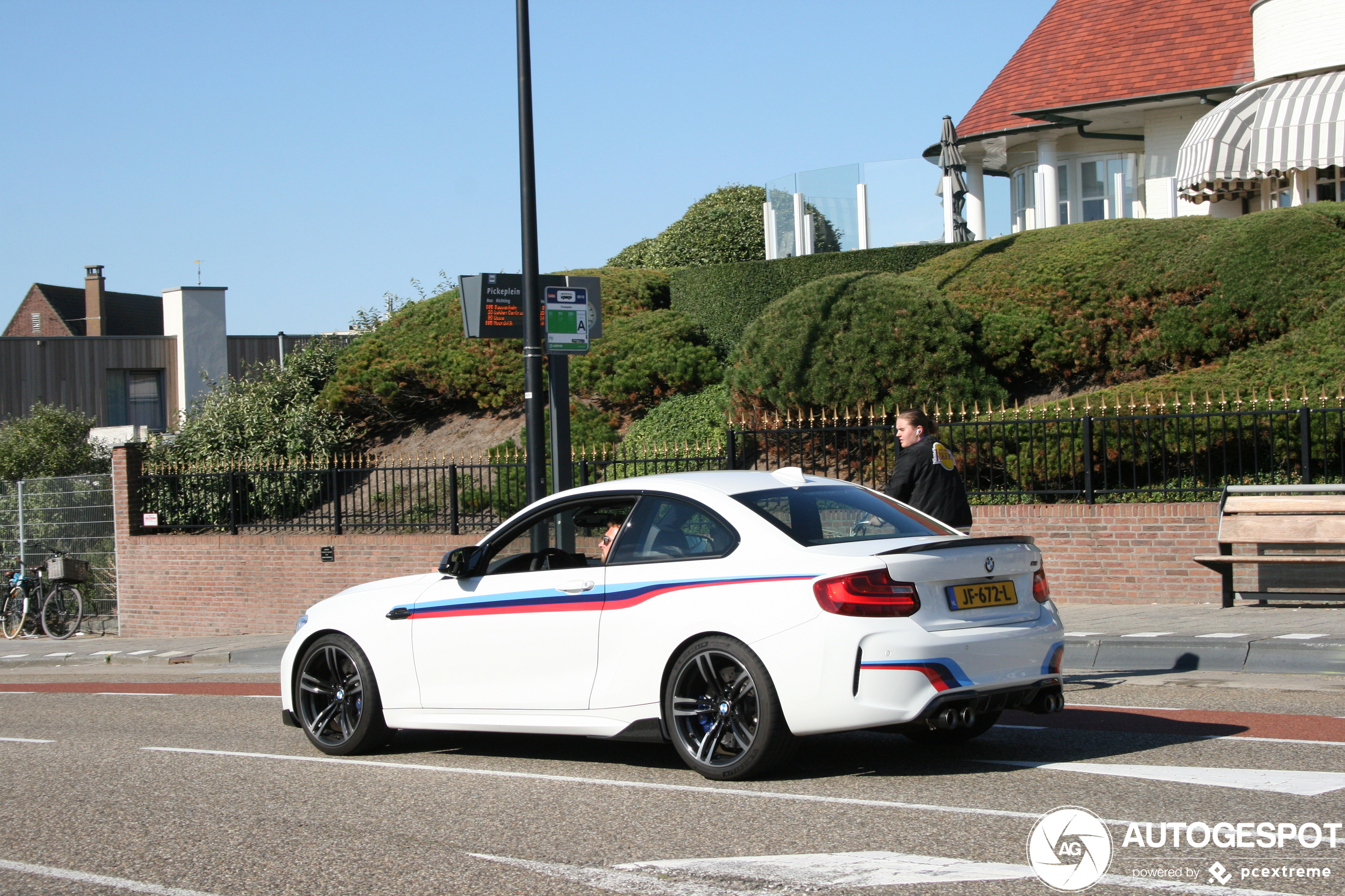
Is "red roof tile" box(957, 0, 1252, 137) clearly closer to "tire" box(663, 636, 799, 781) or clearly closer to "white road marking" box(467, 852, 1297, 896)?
"tire" box(663, 636, 799, 781)

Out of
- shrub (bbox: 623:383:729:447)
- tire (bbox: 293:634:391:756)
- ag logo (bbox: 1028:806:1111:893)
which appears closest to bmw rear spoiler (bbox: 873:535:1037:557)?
ag logo (bbox: 1028:806:1111:893)

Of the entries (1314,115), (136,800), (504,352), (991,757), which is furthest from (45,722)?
(1314,115)

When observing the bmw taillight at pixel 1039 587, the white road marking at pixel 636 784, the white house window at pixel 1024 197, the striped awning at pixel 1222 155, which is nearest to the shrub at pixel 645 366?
the striped awning at pixel 1222 155

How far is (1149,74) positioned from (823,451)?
14521mm

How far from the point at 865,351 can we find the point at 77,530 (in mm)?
12551

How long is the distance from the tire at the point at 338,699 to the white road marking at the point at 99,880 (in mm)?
2374

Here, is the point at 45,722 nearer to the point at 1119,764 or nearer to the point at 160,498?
the point at 1119,764

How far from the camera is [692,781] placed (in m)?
6.48

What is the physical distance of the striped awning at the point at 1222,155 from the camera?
21.7m

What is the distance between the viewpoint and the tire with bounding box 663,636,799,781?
6.18 metres

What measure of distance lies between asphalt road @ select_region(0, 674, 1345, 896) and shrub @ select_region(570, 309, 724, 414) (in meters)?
14.1

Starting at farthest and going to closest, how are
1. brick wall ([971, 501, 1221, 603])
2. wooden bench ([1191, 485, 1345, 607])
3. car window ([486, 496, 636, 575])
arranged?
brick wall ([971, 501, 1221, 603]) < wooden bench ([1191, 485, 1345, 607]) < car window ([486, 496, 636, 575])

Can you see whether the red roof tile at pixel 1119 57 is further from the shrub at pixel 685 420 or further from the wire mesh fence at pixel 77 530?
the wire mesh fence at pixel 77 530

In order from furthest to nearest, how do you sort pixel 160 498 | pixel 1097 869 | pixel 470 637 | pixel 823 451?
pixel 160 498 → pixel 823 451 → pixel 470 637 → pixel 1097 869
